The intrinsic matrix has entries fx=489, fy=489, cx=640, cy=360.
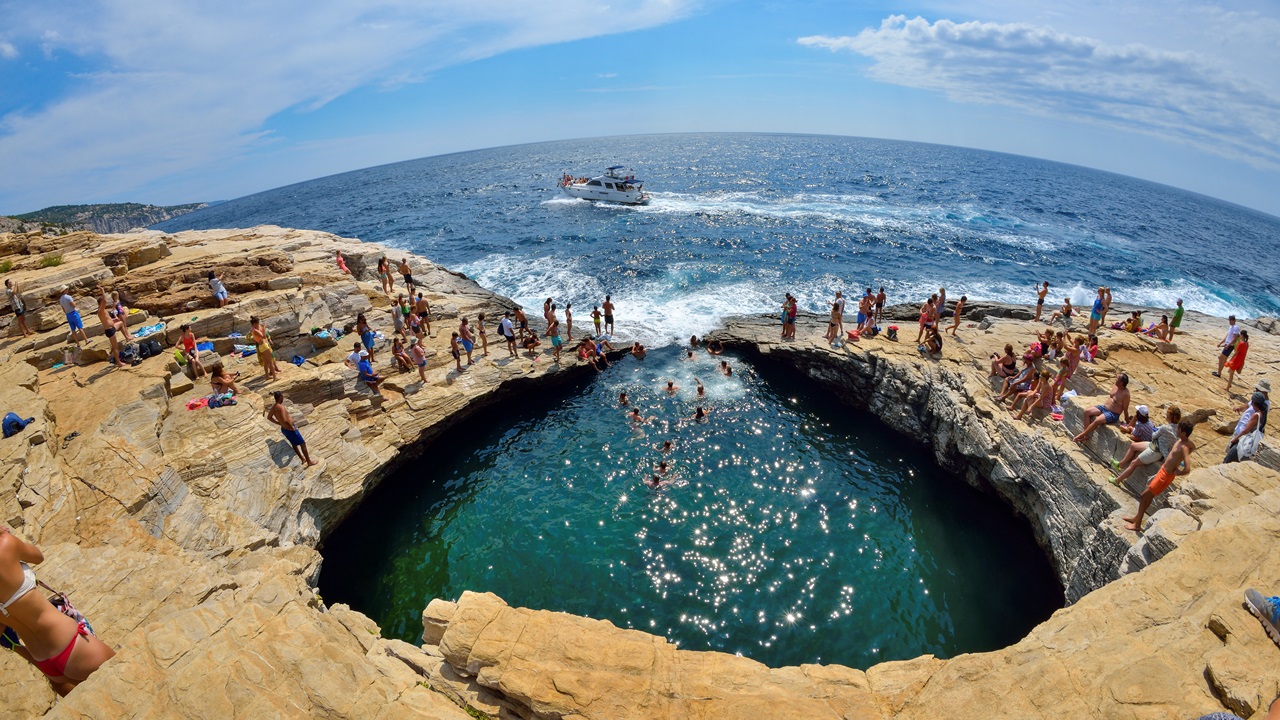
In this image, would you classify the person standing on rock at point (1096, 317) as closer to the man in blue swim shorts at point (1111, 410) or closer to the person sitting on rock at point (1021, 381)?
the person sitting on rock at point (1021, 381)

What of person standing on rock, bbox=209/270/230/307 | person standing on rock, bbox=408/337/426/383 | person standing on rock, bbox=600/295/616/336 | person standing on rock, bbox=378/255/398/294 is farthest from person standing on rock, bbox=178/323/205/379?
person standing on rock, bbox=600/295/616/336

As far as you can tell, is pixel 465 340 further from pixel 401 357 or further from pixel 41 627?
pixel 41 627

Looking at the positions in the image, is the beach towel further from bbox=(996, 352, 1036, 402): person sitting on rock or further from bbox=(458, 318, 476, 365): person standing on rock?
bbox=(996, 352, 1036, 402): person sitting on rock

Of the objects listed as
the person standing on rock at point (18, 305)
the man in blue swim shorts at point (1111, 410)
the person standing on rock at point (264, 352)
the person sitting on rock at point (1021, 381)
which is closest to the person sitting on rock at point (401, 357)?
the person standing on rock at point (264, 352)

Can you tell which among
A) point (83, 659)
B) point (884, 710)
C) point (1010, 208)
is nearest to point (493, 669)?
point (83, 659)

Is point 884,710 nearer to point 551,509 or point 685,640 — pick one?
point 685,640

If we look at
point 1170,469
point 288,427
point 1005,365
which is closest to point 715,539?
point 1170,469
